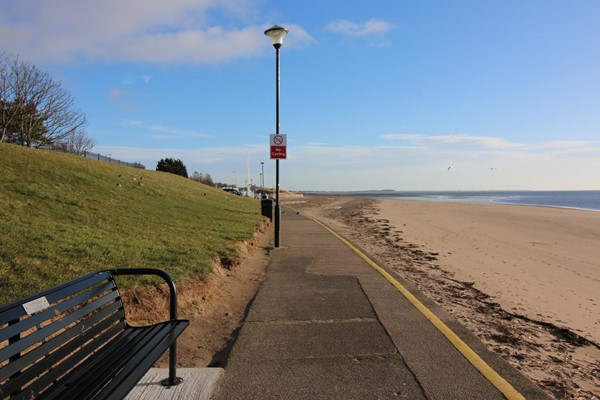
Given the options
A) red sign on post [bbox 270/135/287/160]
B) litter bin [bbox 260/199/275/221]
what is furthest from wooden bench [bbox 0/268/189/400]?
litter bin [bbox 260/199/275/221]

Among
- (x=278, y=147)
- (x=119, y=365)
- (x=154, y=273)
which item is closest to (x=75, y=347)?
(x=119, y=365)

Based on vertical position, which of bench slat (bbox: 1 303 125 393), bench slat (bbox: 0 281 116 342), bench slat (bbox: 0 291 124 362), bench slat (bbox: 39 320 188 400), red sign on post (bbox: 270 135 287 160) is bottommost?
bench slat (bbox: 39 320 188 400)

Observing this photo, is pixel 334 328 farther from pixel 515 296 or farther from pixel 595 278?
pixel 595 278

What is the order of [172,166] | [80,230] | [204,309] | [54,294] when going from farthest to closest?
[172,166], [80,230], [204,309], [54,294]

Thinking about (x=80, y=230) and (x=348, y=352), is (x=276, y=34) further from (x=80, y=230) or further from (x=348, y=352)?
(x=348, y=352)

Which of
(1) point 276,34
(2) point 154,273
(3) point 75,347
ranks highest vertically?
(1) point 276,34

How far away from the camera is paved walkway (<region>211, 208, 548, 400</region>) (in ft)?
11.5

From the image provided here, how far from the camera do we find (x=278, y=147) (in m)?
11.4

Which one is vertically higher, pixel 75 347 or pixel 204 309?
pixel 75 347

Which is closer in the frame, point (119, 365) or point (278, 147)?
point (119, 365)

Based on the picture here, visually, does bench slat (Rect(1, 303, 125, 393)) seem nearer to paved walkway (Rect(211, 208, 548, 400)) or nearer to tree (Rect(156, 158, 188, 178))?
paved walkway (Rect(211, 208, 548, 400))

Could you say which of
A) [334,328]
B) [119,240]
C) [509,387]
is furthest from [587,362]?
[119,240]

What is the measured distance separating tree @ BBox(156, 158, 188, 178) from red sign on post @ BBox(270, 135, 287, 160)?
56.4 metres

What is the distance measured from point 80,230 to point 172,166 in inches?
2365
